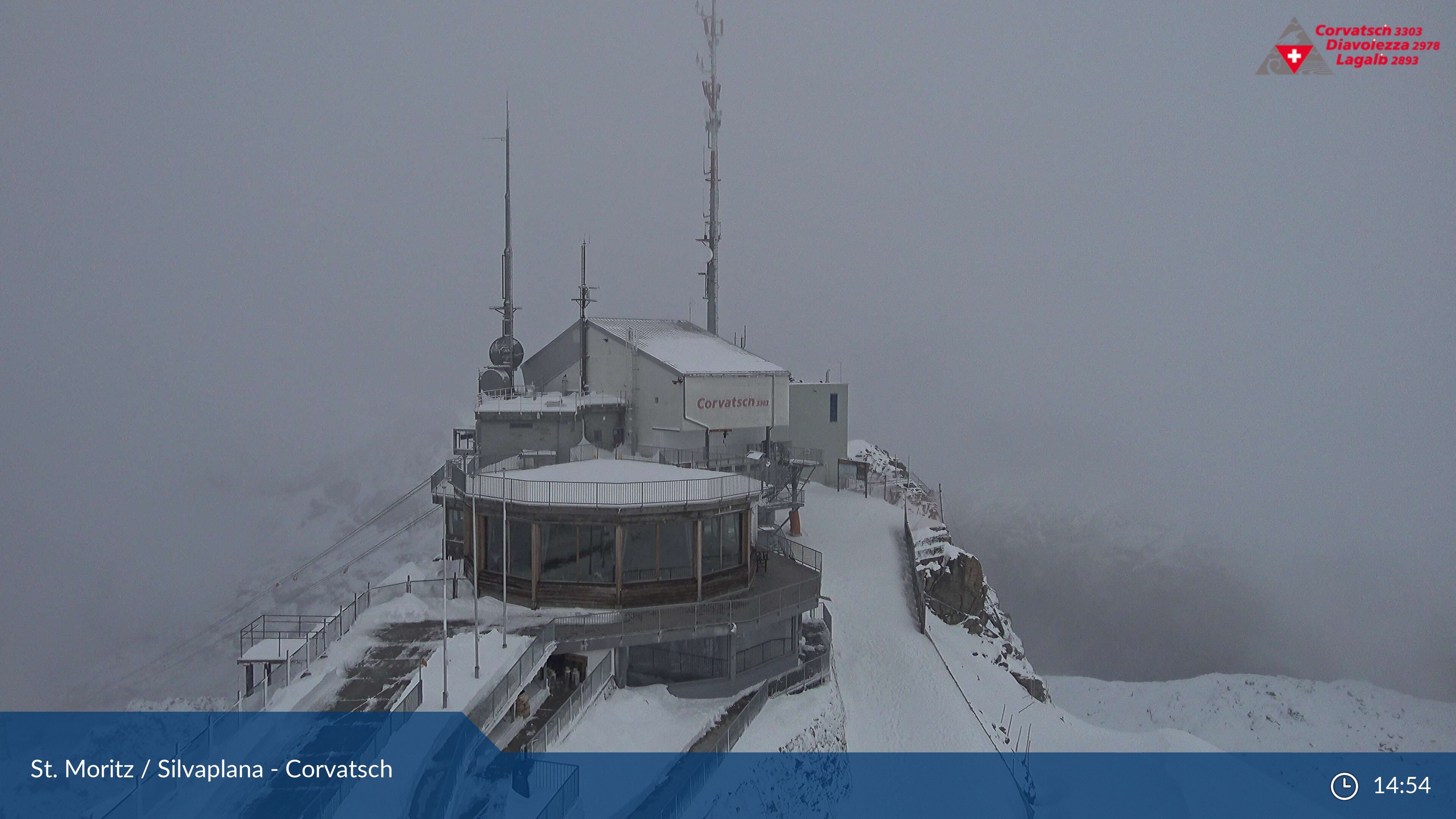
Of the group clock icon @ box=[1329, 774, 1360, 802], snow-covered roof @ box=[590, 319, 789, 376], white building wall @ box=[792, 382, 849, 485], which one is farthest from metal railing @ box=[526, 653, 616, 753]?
clock icon @ box=[1329, 774, 1360, 802]

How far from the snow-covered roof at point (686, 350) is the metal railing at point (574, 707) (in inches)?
541

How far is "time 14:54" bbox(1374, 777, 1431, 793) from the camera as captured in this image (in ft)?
113

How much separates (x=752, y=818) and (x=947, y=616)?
18.8 metres

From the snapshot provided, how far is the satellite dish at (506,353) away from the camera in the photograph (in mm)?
37156

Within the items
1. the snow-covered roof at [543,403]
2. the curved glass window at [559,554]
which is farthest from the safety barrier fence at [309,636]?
the snow-covered roof at [543,403]

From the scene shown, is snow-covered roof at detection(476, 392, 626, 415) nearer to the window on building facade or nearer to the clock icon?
the window on building facade

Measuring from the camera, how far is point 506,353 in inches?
1463

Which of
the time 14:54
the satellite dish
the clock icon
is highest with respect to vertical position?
the satellite dish

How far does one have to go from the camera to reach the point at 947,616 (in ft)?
Answer: 119

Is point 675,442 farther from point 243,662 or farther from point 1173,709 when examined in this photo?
point 1173,709

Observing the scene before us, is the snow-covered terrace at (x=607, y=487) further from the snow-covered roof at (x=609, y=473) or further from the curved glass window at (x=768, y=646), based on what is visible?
the curved glass window at (x=768, y=646)

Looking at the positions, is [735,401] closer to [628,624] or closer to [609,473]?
[609,473]

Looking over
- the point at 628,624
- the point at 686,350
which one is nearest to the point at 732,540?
the point at 628,624

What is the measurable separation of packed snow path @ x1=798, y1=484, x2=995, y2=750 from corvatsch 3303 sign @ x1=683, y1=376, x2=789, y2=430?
579cm
